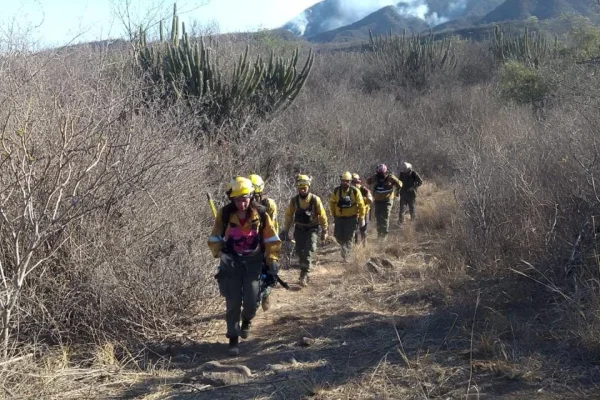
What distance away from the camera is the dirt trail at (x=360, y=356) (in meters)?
4.43

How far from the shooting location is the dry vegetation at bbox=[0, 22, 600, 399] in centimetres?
462

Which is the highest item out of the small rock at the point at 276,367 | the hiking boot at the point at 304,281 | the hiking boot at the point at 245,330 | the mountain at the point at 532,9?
the mountain at the point at 532,9

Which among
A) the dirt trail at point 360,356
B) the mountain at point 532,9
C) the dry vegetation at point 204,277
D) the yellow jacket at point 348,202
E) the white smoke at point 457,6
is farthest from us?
the white smoke at point 457,6

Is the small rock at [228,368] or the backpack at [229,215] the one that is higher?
the backpack at [229,215]

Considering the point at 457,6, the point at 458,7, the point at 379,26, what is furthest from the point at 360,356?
the point at 457,6

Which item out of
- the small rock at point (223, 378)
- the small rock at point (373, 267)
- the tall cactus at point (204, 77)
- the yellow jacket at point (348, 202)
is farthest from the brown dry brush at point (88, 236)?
the tall cactus at point (204, 77)

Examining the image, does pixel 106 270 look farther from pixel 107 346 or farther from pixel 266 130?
pixel 266 130

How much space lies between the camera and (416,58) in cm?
2573

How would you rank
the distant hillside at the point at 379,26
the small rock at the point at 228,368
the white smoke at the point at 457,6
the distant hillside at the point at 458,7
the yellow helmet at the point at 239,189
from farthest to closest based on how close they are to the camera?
the white smoke at the point at 457,6 < the distant hillside at the point at 458,7 < the distant hillside at the point at 379,26 < the yellow helmet at the point at 239,189 < the small rock at the point at 228,368

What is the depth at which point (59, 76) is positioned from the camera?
308 inches

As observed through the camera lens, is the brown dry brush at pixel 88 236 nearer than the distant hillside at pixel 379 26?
Yes

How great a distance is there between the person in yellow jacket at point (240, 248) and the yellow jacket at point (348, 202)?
345 cm

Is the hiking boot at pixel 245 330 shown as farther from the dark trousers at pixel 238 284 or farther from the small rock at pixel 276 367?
the small rock at pixel 276 367

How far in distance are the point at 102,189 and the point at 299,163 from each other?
801cm
